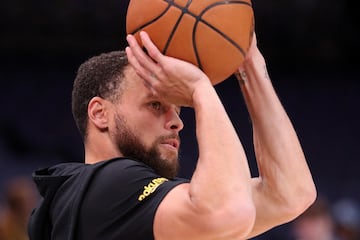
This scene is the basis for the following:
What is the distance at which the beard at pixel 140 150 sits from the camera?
2.85 metres

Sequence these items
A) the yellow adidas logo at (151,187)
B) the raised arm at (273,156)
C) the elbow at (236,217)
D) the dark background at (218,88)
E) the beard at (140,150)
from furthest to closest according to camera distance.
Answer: the dark background at (218,88) → the raised arm at (273,156) → the beard at (140,150) → the yellow adidas logo at (151,187) → the elbow at (236,217)

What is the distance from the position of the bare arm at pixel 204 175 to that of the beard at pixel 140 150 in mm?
243

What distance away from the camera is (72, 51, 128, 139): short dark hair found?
294cm

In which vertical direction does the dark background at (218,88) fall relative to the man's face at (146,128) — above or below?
below

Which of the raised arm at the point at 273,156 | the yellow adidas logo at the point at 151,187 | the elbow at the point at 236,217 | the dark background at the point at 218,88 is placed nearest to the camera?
the elbow at the point at 236,217

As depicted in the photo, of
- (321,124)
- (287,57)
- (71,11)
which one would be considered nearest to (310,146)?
(321,124)

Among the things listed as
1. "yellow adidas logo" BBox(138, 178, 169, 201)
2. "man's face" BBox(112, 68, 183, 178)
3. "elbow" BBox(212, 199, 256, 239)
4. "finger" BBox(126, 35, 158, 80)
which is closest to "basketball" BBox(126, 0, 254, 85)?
"finger" BBox(126, 35, 158, 80)

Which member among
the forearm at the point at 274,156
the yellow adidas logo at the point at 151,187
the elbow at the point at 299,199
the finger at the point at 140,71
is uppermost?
the finger at the point at 140,71

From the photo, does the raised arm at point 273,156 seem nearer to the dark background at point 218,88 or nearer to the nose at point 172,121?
the nose at point 172,121

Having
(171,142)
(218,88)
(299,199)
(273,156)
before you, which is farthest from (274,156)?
(218,88)

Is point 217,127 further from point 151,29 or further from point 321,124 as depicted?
point 321,124

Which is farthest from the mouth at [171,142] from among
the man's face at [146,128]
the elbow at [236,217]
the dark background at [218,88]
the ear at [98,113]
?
the dark background at [218,88]

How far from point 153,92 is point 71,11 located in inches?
252

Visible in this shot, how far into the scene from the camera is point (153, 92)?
106 inches
